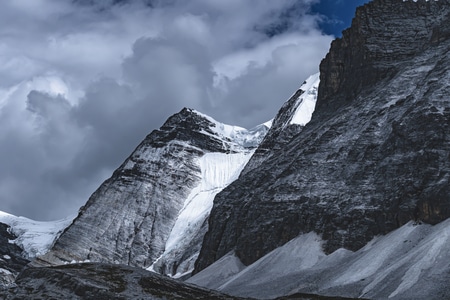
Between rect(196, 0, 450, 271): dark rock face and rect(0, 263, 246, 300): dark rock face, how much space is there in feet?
125

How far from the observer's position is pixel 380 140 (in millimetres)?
151125

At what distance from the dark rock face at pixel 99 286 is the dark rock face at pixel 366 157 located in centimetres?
3808

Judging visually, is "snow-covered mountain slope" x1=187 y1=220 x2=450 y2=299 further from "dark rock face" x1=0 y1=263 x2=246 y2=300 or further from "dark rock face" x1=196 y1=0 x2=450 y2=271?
"dark rock face" x1=0 y1=263 x2=246 y2=300

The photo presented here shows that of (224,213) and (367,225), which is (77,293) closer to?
(367,225)

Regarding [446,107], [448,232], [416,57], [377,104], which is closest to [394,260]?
[448,232]

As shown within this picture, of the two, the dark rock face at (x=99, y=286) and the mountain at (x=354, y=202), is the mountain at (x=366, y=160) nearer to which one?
the mountain at (x=354, y=202)

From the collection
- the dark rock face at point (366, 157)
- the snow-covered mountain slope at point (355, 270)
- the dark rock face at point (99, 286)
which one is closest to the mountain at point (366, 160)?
the dark rock face at point (366, 157)

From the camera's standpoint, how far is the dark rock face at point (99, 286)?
93188 millimetres

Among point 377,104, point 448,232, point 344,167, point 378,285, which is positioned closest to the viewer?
point 378,285

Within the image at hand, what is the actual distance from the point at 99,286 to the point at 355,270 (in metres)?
38.7

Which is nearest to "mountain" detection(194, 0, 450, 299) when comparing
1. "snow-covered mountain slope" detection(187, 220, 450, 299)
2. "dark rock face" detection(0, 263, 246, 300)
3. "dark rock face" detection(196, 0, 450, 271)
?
"dark rock face" detection(196, 0, 450, 271)

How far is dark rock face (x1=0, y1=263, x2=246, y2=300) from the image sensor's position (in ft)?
306

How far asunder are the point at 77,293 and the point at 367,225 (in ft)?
191

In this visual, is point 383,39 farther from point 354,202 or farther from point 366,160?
point 354,202
